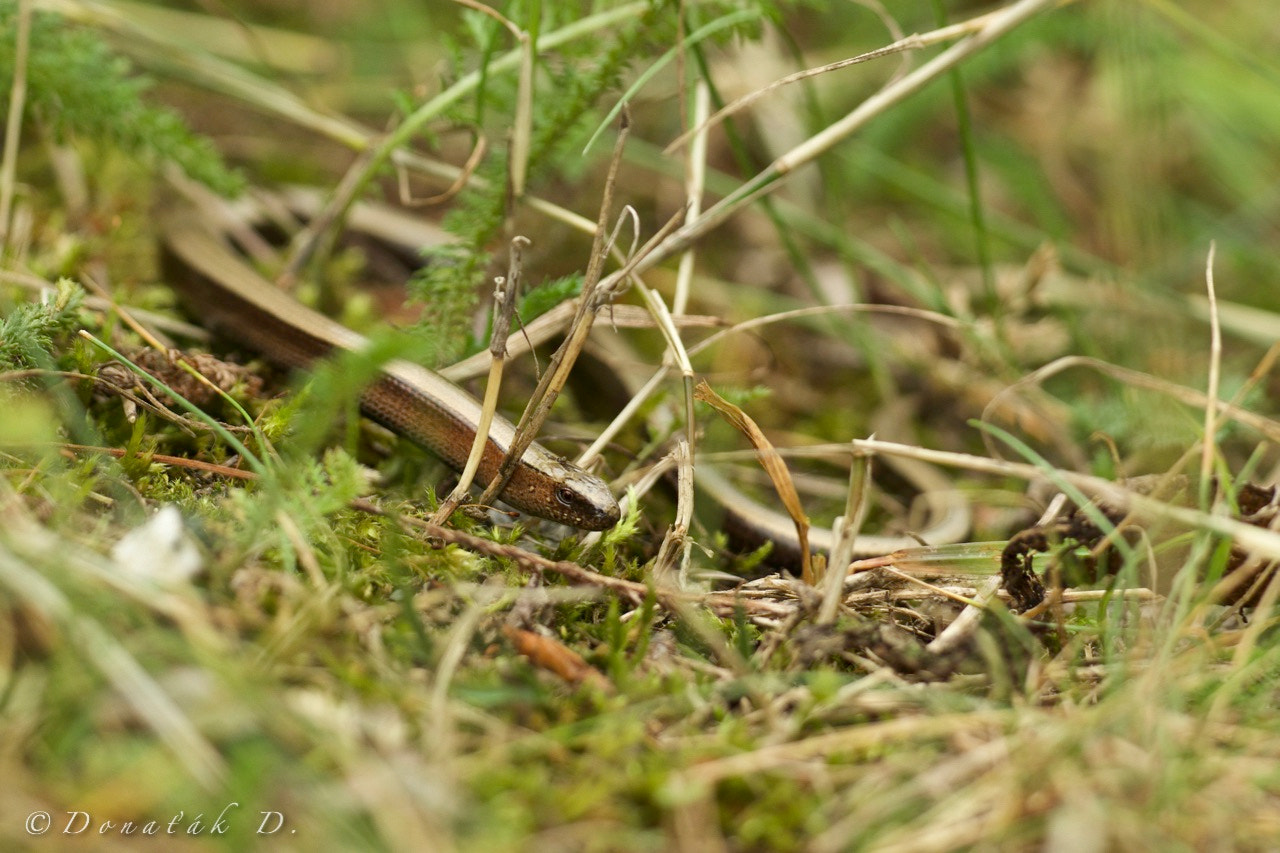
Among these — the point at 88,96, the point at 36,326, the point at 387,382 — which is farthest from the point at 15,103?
the point at 387,382

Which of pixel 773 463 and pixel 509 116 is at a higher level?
pixel 509 116

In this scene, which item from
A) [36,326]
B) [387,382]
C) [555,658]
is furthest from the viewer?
[387,382]

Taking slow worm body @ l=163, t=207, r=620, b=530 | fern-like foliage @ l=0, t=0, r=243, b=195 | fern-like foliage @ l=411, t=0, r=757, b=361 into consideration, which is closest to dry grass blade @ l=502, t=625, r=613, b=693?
slow worm body @ l=163, t=207, r=620, b=530

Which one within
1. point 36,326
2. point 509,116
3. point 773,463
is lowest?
point 773,463

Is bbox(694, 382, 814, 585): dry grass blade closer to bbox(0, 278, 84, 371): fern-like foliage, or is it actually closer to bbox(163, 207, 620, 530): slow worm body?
bbox(163, 207, 620, 530): slow worm body

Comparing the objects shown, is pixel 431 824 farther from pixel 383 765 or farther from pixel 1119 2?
pixel 1119 2

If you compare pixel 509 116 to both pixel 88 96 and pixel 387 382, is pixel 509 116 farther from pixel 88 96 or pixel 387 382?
pixel 88 96
